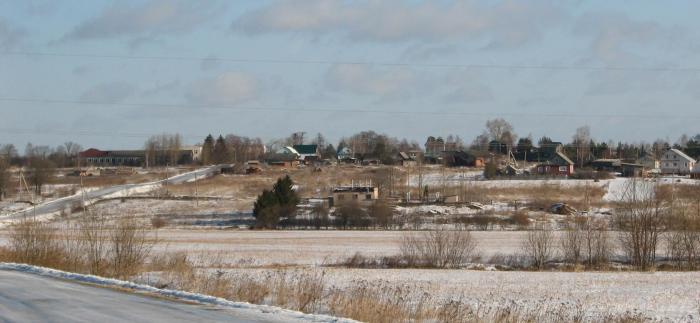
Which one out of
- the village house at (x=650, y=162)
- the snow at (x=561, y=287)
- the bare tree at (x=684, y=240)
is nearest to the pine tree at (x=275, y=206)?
the snow at (x=561, y=287)

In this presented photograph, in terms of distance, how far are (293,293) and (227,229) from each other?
6102 cm

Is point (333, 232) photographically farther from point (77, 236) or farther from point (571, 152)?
point (571, 152)

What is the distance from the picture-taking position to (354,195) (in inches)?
3787

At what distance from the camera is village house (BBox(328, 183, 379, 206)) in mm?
93125

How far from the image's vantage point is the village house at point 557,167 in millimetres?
131800

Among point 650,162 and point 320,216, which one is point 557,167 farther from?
point 320,216

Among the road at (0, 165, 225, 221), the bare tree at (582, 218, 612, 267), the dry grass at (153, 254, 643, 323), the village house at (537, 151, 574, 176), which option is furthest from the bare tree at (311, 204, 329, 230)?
the dry grass at (153, 254, 643, 323)

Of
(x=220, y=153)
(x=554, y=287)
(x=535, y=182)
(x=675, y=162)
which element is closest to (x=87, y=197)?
(x=535, y=182)

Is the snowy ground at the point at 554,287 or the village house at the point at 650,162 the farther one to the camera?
the village house at the point at 650,162

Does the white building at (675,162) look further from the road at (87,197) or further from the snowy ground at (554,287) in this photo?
the snowy ground at (554,287)

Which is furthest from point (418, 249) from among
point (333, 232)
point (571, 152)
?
point (571, 152)

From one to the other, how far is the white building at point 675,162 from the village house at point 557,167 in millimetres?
20512

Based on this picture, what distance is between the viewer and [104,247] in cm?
3350

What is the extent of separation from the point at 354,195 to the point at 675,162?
7710 cm
